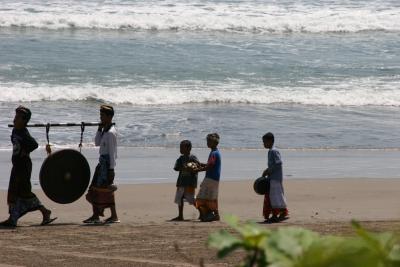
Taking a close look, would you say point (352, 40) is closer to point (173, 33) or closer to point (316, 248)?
point (173, 33)

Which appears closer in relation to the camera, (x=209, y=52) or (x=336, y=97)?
(x=336, y=97)

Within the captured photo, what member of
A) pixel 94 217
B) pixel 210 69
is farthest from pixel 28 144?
pixel 210 69

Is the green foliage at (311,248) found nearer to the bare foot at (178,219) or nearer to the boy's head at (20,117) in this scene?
the boy's head at (20,117)

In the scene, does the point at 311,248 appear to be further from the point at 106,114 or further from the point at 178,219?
the point at 178,219

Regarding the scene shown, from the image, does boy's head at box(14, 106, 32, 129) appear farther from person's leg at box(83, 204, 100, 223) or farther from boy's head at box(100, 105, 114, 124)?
person's leg at box(83, 204, 100, 223)

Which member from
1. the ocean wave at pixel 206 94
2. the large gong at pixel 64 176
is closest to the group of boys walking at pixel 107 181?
the large gong at pixel 64 176

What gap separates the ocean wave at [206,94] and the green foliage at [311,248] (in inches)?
836

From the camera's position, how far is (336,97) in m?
24.3

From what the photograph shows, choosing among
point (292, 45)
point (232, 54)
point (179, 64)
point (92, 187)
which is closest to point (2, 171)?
point (92, 187)

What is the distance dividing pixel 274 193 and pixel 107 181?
6.19ft

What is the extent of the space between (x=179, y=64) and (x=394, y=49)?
356 inches

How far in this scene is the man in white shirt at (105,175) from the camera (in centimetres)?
1080

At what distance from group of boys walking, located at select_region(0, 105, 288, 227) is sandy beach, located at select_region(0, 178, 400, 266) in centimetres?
21

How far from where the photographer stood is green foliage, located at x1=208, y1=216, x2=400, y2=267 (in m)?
1.11
